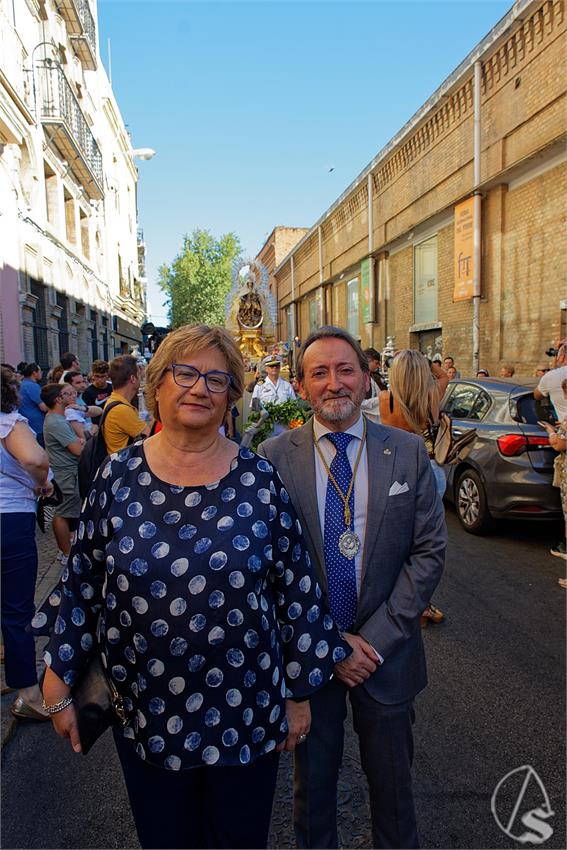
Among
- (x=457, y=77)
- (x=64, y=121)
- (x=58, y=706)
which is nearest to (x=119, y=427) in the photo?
(x=58, y=706)

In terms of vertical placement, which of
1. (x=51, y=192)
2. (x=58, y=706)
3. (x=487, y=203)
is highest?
(x=51, y=192)

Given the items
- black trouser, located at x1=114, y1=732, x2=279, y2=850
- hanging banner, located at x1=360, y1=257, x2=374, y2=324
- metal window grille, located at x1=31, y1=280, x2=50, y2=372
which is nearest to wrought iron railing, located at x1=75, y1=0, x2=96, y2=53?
metal window grille, located at x1=31, y1=280, x2=50, y2=372

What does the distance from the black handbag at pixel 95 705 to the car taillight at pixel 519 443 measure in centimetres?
525

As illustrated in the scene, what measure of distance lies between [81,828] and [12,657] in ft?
3.50

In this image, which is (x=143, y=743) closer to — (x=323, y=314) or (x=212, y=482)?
(x=212, y=482)

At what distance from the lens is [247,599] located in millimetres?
1677

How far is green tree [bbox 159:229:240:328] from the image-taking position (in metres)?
48.5

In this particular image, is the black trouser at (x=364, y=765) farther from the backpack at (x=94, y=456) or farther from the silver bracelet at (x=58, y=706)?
A: the backpack at (x=94, y=456)

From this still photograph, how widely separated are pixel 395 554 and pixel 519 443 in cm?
452

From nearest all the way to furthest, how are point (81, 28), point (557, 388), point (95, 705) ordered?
point (95, 705), point (557, 388), point (81, 28)

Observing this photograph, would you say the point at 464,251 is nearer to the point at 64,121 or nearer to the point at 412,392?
the point at 64,121

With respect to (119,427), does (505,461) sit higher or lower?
lower

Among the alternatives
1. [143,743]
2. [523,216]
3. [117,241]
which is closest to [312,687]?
[143,743]

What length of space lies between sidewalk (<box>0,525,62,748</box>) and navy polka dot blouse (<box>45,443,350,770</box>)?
1.81m
